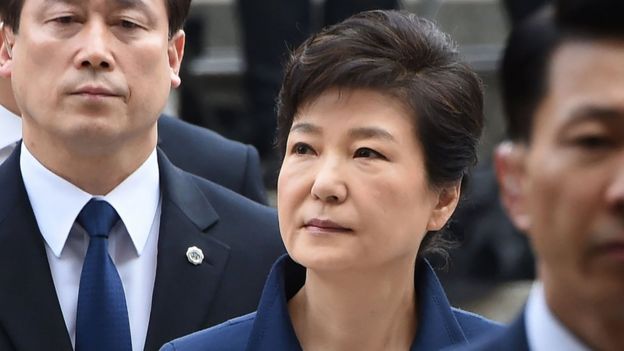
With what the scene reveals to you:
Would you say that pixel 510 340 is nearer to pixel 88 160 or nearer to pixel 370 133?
pixel 370 133

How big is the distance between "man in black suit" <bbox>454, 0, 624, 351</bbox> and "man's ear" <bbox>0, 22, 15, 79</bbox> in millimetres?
1952

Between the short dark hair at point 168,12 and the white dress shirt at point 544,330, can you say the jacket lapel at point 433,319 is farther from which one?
the white dress shirt at point 544,330

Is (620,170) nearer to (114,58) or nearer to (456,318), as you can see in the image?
(456,318)

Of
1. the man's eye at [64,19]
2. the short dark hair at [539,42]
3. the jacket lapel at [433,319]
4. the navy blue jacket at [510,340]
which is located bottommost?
the jacket lapel at [433,319]

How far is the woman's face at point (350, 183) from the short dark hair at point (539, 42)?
0.95 meters

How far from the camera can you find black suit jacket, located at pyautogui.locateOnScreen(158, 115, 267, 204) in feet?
16.3

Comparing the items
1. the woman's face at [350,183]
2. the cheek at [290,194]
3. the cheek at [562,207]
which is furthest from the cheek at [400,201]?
the cheek at [562,207]

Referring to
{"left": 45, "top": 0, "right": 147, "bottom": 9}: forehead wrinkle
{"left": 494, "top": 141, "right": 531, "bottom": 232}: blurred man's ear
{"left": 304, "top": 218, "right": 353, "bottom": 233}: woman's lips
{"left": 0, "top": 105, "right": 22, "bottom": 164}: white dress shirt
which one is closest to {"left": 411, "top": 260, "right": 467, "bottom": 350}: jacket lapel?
{"left": 304, "top": 218, "right": 353, "bottom": 233}: woman's lips

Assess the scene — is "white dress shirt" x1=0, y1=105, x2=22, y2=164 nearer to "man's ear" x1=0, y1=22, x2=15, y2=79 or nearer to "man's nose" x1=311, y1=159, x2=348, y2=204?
"man's ear" x1=0, y1=22, x2=15, y2=79

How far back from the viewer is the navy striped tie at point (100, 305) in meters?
3.99

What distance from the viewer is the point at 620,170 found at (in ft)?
8.20

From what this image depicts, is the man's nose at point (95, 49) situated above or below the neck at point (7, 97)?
above

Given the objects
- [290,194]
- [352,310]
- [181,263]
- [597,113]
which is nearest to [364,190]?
[290,194]

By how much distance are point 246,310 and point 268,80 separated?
3685mm
